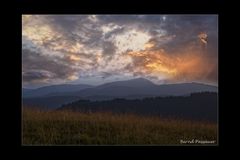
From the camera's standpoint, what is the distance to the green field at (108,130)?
12914 millimetres

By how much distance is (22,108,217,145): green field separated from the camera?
12.9m

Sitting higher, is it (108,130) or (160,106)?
(160,106)

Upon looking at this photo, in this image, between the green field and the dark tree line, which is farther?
the dark tree line

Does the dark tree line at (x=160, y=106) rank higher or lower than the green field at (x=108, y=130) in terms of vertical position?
higher

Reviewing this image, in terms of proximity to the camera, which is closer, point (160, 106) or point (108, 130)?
point (108, 130)

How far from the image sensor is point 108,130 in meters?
13.1
